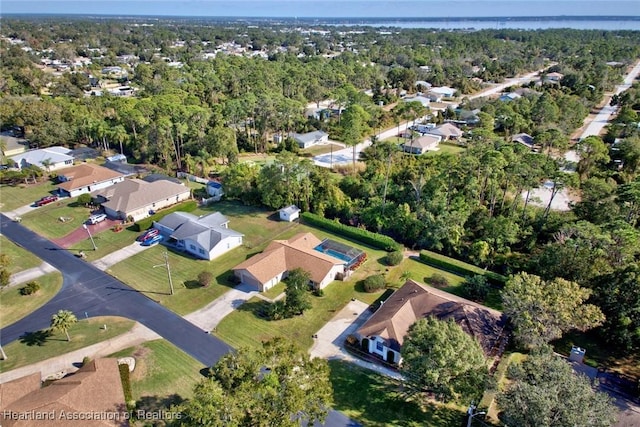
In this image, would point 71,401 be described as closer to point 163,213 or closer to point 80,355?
point 80,355

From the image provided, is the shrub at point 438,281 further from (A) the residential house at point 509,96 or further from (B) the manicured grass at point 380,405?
(A) the residential house at point 509,96

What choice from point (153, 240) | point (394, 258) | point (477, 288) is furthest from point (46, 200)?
point (477, 288)

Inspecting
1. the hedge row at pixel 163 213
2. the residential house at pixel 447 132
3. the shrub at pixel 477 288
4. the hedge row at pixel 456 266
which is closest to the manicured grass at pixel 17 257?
the hedge row at pixel 163 213

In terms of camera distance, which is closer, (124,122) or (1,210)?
(1,210)

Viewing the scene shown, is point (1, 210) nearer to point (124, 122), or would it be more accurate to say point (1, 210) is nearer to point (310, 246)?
point (124, 122)

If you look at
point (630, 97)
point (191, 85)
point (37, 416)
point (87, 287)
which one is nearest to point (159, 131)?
point (87, 287)

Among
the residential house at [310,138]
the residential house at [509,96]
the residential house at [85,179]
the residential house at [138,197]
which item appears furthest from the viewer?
the residential house at [509,96]

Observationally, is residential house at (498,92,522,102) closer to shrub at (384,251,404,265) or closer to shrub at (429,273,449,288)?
shrub at (384,251,404,265)
